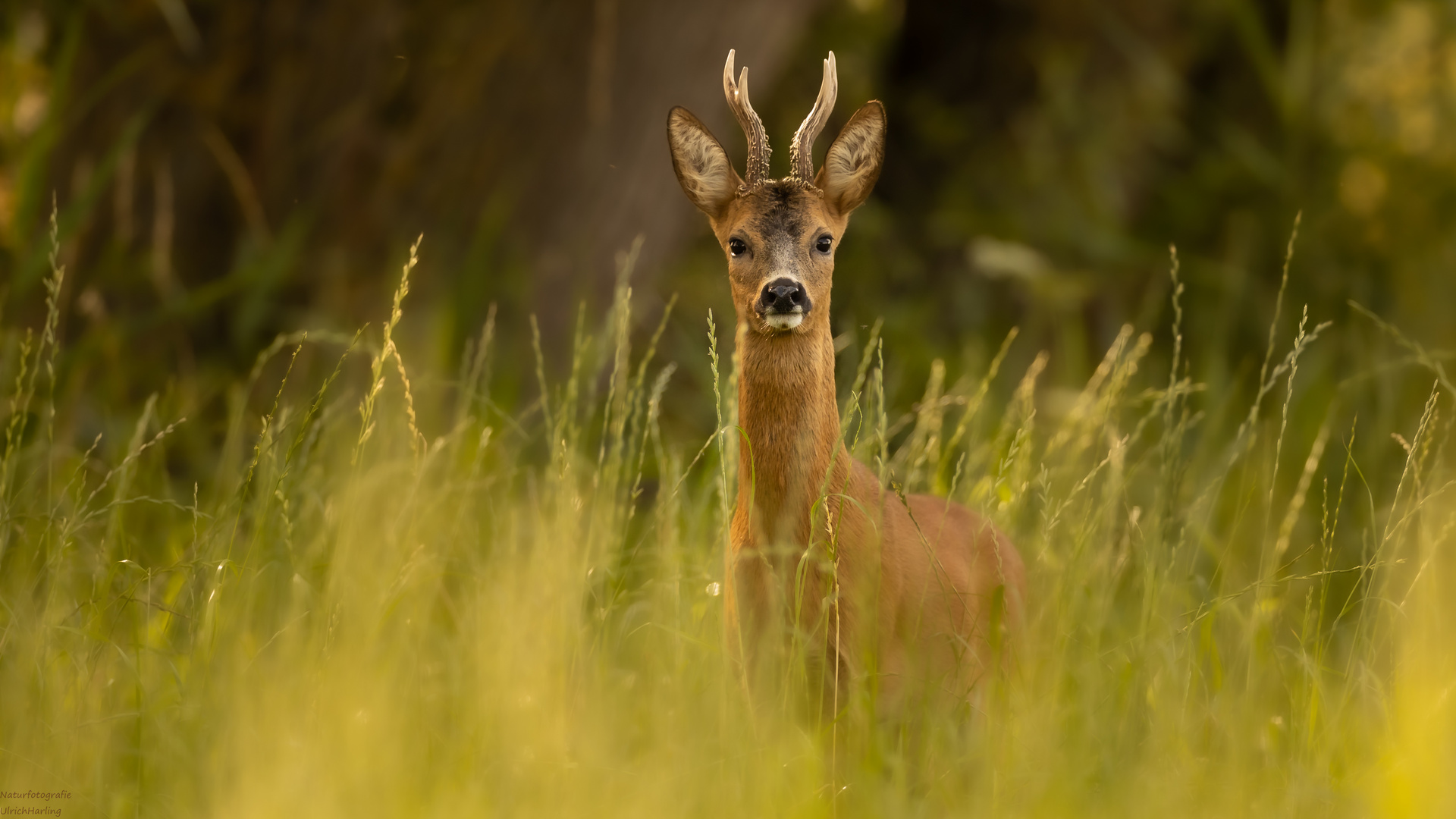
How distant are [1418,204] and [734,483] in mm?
5598

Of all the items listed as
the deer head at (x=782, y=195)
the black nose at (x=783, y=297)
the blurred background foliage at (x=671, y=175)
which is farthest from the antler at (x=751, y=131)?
the blurred background foliage at (x=671, y=175)

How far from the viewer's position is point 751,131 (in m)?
3.19

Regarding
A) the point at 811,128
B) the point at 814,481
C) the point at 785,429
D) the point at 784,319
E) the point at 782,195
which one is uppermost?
the point at 811,128

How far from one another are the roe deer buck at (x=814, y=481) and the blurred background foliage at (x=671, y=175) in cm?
119

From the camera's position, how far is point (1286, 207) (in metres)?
7.83

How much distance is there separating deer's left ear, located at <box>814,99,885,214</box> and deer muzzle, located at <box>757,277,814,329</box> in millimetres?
324

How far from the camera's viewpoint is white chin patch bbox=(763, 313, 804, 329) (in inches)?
119

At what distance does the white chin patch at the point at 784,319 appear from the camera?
3.03m

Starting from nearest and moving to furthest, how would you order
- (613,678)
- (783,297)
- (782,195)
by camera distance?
(783,297) → (782,195) → (613,678)

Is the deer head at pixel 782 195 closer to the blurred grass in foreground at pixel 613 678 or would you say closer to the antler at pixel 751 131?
the antler at pixel 751 131

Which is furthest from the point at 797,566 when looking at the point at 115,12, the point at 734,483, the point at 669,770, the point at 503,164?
the point at 115,12

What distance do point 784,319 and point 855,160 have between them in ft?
1.49

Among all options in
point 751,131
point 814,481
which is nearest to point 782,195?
point 751,131

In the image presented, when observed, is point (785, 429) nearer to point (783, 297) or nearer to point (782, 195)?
point (783, 297)
